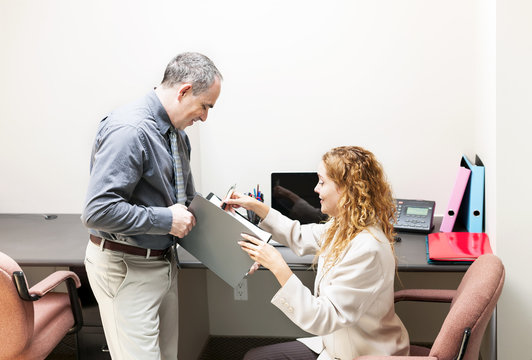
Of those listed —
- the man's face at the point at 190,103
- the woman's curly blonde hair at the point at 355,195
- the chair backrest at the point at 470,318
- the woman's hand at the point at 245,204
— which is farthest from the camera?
the woman's hand at the point at 245,204

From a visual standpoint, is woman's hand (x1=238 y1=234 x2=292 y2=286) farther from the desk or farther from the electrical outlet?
the electrical outlet

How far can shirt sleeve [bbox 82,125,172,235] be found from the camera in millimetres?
1510

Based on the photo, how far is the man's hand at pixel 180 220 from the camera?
1.62m

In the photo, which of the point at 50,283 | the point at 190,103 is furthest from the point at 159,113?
the point at 50,283

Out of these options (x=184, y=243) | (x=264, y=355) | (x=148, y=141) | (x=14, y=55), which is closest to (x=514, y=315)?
(x=264, y=355)

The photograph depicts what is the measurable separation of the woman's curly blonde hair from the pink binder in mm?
639

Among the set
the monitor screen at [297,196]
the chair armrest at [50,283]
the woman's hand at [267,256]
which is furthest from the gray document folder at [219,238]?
the monitor screen at [297,196]

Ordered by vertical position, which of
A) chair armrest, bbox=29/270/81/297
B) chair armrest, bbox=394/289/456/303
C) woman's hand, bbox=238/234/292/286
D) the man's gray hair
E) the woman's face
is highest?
the man's gray hair

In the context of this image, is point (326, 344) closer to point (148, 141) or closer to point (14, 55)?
point (148, 141)

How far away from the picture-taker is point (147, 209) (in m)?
1.59

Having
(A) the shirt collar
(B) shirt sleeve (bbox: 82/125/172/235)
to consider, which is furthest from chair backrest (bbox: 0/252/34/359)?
(A) the shirt collar

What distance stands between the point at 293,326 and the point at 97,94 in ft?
4.98

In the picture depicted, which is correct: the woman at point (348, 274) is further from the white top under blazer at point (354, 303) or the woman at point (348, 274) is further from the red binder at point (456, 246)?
the red binder at point (456, 246)

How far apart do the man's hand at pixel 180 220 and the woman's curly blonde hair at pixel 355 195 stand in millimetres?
430
